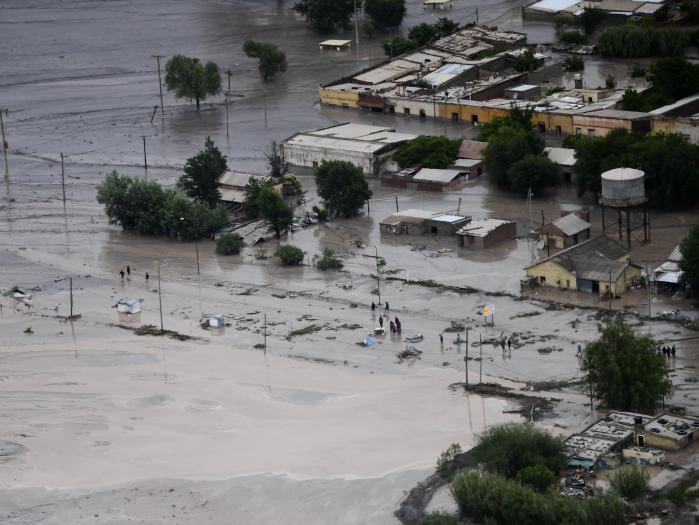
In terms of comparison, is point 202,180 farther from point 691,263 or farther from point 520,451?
point 520,451

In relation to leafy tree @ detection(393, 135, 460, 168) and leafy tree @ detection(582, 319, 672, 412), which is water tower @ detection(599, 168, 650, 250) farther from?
leafy tree @ detection(582, 319, 672, 412)

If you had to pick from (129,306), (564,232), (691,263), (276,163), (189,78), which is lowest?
(129,306)

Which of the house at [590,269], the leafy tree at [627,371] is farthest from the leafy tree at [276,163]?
the leafy tree at [627,371]

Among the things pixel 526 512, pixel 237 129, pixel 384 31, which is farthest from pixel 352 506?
pixel 384 31

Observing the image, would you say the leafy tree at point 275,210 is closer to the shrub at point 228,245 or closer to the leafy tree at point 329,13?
the shrub at point 228,245

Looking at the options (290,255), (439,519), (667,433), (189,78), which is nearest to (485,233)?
(290,255)
